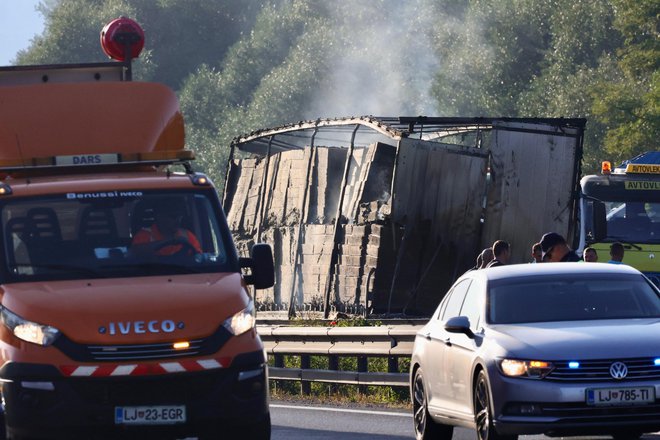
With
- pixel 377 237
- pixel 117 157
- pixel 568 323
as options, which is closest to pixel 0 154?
pixel 117 157

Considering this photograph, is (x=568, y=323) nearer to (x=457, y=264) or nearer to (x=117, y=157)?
(x=117, y=157)

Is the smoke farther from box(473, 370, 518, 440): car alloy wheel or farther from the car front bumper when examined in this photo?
the car front bumper

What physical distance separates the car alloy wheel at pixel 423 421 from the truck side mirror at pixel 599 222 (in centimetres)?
915

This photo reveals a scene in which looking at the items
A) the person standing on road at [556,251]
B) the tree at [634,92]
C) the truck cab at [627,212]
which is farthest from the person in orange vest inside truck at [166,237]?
the tree at [634,92]

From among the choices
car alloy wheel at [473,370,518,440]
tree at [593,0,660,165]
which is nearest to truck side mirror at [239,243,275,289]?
car alloy wheel at [473,370,518,440]

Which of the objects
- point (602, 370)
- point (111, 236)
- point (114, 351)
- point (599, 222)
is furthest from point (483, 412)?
point (599, 222)

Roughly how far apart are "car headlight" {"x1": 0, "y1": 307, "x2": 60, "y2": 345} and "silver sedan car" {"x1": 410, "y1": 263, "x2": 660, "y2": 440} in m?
2.82

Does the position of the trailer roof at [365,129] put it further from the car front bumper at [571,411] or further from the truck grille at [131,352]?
the truck grille at [131,352]

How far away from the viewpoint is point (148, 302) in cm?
1067

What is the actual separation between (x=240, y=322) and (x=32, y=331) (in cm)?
130

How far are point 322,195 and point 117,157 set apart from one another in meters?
12.5

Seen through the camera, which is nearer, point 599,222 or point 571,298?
point 571,298

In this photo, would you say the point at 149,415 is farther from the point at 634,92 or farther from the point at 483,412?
the point at 634,92

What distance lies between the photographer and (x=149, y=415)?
1051 centimetres
